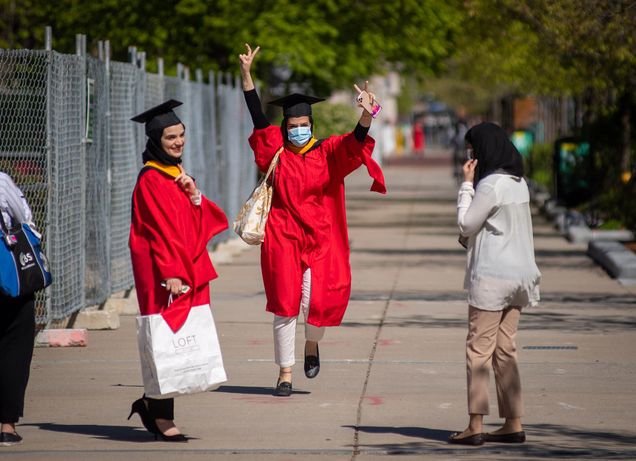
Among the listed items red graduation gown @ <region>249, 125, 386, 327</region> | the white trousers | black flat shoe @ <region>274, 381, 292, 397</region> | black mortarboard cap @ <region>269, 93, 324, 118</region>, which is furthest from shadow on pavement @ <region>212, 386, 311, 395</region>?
black mortarboard cap @ <region>269, 93, 324, 118</region>

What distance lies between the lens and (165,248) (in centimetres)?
737

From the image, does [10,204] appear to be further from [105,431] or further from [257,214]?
[257,214]

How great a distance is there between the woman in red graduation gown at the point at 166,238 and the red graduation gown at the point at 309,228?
4.36 feet

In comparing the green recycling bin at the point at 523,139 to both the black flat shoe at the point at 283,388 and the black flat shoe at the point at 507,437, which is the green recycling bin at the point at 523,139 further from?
the black flat shoe at the point at 507,437

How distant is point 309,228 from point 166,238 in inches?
68.6

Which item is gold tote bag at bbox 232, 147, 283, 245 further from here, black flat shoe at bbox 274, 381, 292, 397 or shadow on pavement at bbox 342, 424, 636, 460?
shadow on pavement at bbox 342, 424, 636, 460

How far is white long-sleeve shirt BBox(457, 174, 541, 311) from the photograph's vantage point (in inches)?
286

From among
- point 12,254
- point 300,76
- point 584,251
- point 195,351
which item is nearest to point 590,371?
point 195,351

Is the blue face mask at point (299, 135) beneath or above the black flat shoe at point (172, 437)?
above

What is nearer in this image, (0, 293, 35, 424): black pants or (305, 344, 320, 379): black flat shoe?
(0, 293, 35, 424): black pants

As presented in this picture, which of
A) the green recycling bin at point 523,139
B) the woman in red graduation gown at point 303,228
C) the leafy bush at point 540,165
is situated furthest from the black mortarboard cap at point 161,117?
the green recycling bin at point 523,139

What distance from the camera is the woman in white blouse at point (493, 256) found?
23.9ft

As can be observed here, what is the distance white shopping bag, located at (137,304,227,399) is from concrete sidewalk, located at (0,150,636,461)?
0.33 m

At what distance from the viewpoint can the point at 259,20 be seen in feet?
83.6
